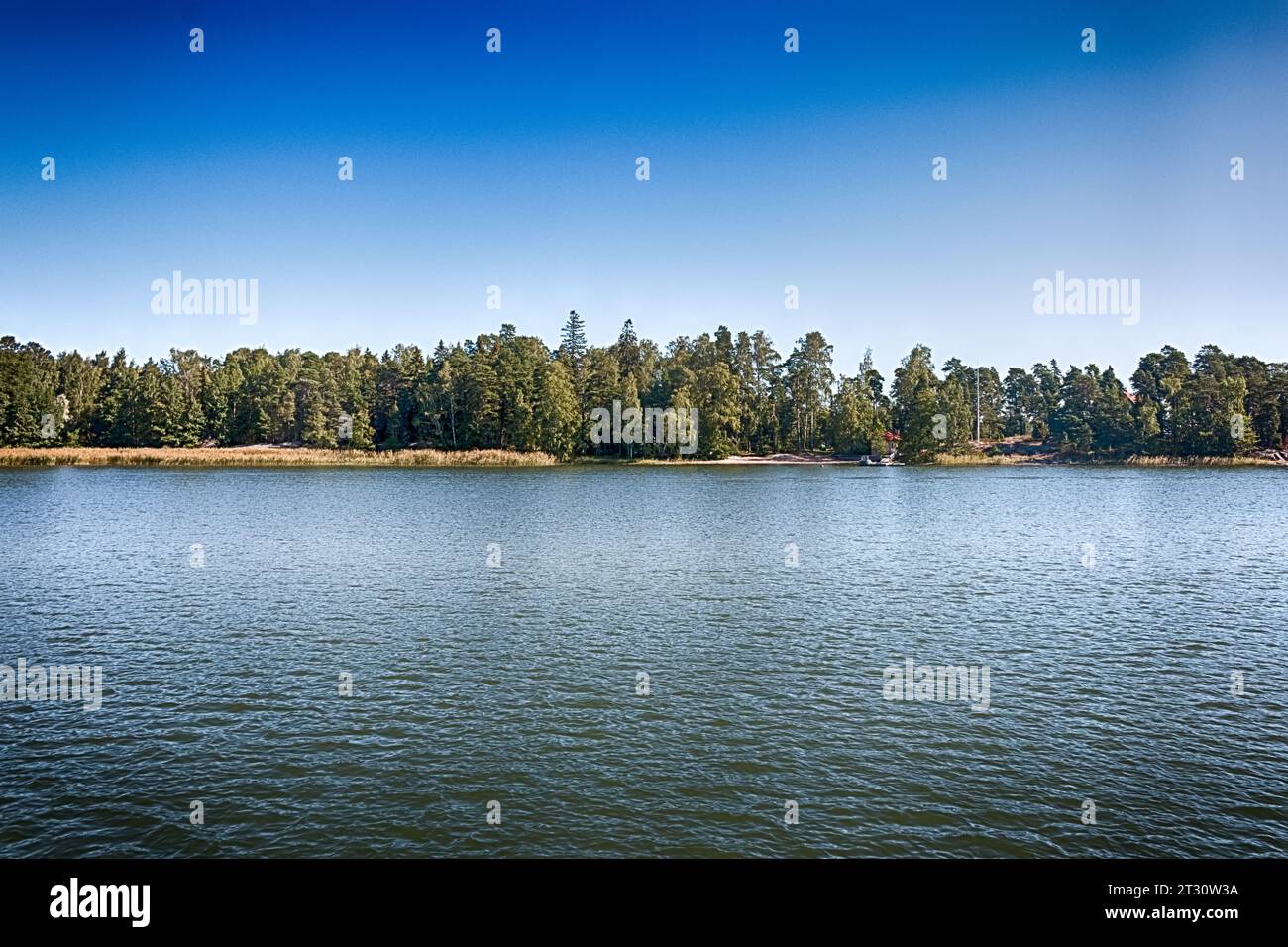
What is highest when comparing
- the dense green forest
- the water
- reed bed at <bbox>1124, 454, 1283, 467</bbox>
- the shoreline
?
the dense green forest

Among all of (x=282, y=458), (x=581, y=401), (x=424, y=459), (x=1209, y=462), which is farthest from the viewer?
(x=581, y=401)

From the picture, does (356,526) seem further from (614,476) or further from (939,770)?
(614,476)

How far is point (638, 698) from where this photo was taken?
61.3ft

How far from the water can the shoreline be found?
8039cm

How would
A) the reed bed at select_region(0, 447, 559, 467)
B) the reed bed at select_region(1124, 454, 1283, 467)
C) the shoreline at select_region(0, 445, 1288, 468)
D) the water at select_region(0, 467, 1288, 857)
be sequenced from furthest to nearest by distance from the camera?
the reed bed at select_region(1124, 454, 1283, 467) < the shoreline at select_region(0, 445, 1288, 468) < the reed bed at select_region(0, 447, 559, 467) < the water at select_region(0, 467, 1288, 857)

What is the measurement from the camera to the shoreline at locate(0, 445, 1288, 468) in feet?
375

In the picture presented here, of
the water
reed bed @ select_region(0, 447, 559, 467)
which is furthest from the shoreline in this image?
the water

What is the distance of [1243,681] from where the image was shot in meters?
19.8

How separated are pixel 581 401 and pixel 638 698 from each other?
125104mm

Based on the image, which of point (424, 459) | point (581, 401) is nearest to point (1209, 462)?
point (581, 401)

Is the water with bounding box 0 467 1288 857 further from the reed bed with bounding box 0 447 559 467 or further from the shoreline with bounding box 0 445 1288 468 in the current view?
the shoreline with bounding box 0 445 1288 468

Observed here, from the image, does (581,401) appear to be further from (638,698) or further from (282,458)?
(638,698)

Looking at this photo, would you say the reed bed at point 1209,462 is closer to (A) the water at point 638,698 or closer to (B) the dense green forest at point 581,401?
(B) the dense green forest at point 581,401
